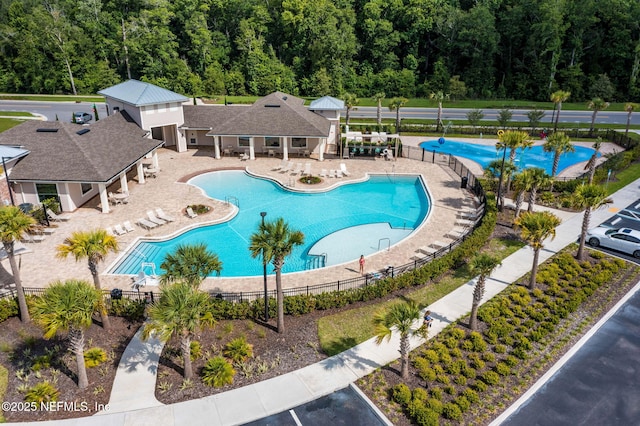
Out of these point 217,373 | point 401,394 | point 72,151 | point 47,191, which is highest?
point 72,151

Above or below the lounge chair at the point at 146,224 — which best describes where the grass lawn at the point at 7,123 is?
above

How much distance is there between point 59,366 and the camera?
18.2 m

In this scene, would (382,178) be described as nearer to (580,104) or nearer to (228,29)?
(580,104)

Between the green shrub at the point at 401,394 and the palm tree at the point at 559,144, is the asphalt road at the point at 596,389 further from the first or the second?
the palm tree at the point at 559,144

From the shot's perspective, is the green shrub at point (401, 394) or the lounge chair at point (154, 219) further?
the lounge chair at point (154, 219)

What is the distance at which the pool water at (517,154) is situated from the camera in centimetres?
4663

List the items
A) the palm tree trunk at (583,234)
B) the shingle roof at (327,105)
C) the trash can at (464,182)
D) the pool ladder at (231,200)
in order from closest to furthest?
the palm tree trunk at (583,234)
the pool ladder at (231,200)
the trash can at (464,182)
the shingle roof at (327,105)

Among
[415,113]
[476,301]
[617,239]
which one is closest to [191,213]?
[476,301]

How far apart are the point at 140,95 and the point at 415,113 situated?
39.9 m

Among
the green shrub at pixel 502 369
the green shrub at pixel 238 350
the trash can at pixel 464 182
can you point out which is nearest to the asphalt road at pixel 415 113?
the trash can at pixel 464 182

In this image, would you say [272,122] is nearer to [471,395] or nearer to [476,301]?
[476,301]

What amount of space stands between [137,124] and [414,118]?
3744 centimetres

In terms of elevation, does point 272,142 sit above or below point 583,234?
above

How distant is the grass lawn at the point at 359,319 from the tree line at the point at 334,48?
5500cm
